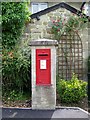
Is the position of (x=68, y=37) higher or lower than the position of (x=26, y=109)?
higher

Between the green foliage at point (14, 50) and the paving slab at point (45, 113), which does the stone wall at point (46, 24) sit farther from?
the paving slab at point (45, 113)

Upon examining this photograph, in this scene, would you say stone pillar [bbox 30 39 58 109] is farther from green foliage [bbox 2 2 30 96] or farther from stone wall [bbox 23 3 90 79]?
stone wall [bbox 23 3 90 79]

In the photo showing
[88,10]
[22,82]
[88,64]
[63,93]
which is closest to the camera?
[63,93]

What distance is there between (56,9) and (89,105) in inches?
169

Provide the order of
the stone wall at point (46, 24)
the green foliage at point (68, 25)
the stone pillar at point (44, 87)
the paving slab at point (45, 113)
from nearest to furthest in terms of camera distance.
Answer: the paving slab at point (45, 113), the stone pillar at point (44, 87), the green foliage at point (68, 25), the stone wall at point (46, 24)

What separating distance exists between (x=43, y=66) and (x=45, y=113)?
1.28 meters

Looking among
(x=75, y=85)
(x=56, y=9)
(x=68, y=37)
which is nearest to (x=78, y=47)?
(x=68, y=37)

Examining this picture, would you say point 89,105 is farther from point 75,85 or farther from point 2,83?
point 2,83

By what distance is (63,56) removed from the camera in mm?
9102

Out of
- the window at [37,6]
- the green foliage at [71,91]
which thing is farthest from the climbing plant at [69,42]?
the window at [37,6]

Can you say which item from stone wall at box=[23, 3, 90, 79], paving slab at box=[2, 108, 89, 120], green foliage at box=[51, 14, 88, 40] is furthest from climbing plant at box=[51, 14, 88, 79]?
paving slab at box=[2, 108, 89, 120]

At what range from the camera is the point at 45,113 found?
5980 mm

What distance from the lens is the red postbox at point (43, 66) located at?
6.28m

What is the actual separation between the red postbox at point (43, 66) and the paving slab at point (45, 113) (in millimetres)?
793
